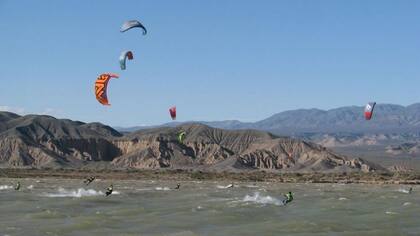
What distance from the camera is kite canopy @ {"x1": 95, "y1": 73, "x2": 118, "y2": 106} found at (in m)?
43.3

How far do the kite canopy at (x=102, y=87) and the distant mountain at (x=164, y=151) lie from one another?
7813cm

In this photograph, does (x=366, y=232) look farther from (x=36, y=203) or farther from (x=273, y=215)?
(x=36, y=203)

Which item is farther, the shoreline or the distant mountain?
the distant mountain

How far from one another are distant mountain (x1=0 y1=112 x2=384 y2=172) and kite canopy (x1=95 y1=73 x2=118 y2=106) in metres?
78.1

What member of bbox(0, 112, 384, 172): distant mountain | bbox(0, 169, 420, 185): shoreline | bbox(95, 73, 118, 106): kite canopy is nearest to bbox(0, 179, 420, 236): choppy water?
bbox(95, 73, 118, 106): kite canopy

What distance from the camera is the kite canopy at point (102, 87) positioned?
43.3m

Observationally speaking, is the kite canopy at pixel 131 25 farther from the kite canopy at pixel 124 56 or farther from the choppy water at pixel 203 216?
the choppy water at pixel 203 216

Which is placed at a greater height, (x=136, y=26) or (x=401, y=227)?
(x=136, y=26)

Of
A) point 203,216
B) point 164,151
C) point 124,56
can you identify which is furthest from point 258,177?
point 203,216

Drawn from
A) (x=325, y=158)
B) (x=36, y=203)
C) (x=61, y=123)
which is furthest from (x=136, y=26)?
(x=61, y=123)

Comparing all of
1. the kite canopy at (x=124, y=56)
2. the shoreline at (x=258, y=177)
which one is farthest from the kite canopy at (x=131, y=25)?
the shoreline at (x=258, y=177)

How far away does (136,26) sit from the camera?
42.4 m

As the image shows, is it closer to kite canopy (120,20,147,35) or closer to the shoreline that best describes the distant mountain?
the shoreline

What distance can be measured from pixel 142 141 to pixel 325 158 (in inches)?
1437
